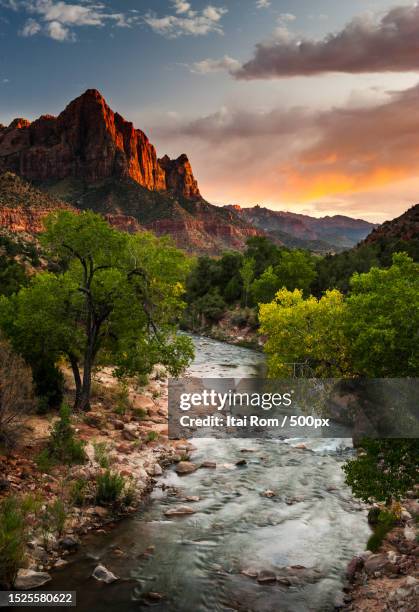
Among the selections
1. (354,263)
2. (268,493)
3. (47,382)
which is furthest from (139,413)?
(354,263)

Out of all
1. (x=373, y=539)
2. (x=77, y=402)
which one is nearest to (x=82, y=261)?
(x=77, y=402)

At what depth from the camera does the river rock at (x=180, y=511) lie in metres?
16.7

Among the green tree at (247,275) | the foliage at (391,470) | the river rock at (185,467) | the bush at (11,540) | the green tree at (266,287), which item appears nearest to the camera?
the foliage at (391,470)

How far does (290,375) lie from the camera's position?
23.4 m

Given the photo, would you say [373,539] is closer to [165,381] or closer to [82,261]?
[82,261]

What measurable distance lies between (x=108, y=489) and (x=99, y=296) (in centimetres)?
963

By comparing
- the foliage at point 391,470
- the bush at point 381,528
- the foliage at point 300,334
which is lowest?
the bush at point 381,528

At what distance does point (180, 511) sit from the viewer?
666 inches

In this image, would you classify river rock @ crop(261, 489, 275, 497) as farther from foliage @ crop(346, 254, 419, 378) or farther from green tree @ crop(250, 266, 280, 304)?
green tree @ crop(250, 266, 280, 304)

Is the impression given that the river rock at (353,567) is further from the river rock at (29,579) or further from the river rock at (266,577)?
the river rock at (29,579)

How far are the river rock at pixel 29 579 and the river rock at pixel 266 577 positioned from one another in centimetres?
569

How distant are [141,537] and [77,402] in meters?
10.9

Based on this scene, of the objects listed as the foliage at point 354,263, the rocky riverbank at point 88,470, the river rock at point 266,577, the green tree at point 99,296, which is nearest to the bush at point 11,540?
the rocky riverbank at point 88,470

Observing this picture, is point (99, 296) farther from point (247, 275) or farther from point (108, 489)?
point (247, 275)
